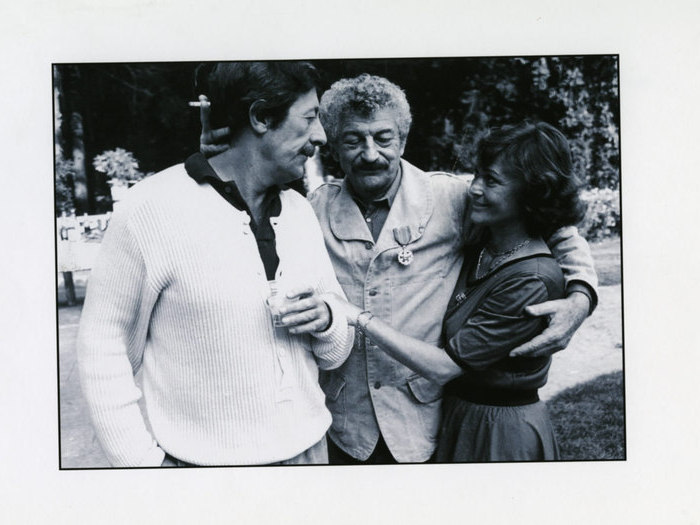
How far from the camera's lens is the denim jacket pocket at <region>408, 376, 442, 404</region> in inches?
142

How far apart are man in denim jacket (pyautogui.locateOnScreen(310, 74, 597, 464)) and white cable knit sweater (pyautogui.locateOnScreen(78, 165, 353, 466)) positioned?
0.36ft

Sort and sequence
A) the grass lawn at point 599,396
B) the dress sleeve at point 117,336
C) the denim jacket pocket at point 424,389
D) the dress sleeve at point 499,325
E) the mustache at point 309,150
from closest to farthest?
1. the dress sleeve at point 117,336
2. the dress sleeve at point 499,325
3. the mustache at point 309,150
4. the denim jacket pocket at point 424,389
5. the grass lawn at point 599,396

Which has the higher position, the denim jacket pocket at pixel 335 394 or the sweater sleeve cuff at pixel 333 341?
the sweater sleeve cuff at pixel 333 341

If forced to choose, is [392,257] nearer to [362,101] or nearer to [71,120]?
[362,101]

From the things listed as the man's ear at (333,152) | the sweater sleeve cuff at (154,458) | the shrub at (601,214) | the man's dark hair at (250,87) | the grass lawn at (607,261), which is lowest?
the sweater sleeve cuff at (154,458)

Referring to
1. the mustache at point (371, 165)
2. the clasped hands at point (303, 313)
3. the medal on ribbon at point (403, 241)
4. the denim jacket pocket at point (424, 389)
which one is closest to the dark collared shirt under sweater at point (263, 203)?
the clasped hands at point (303, 313)

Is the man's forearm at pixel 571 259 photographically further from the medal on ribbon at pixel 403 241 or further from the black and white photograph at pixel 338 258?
the medal on ribbon at pixel 403 241

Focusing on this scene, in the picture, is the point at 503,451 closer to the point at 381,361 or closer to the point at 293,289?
the point at 381,361

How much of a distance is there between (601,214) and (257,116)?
5.67 feet

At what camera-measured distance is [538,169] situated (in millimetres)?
3408

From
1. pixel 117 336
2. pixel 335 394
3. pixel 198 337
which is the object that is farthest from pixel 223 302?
pixel 335 394

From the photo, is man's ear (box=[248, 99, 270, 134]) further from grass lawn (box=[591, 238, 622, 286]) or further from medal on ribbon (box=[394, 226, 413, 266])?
grass lawn (box=[591, 238, 622, 286])

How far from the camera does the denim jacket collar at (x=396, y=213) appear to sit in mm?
3561

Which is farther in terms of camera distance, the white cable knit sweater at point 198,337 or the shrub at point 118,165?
the shrub at point 118,165
